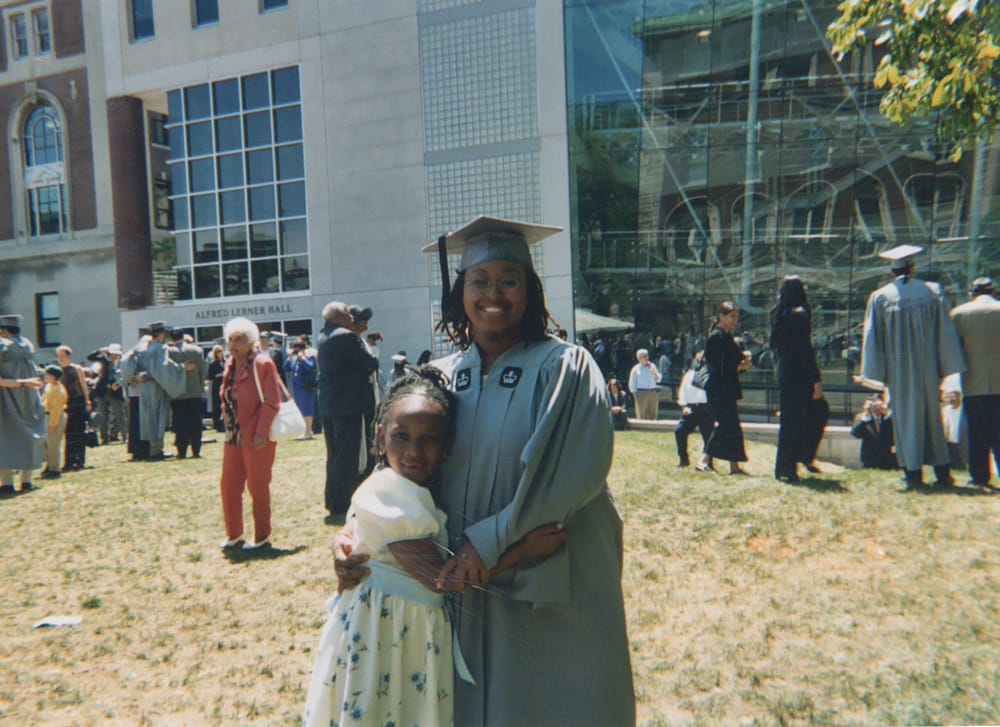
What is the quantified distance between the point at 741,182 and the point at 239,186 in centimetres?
1537

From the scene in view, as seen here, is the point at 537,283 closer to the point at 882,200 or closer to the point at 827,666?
the point at 827,666

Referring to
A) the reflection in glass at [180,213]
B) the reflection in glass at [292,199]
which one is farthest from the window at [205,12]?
the reflection in glass at [292,199]

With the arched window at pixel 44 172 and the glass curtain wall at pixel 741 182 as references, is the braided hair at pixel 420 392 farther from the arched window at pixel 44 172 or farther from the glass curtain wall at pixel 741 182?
the arched window at pixel 44 172

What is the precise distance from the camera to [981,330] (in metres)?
6.54

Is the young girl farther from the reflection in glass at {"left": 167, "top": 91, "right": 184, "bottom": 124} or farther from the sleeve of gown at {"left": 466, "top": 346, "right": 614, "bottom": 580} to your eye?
the reflection in glass at {"left": 167, "top": 91, "right": 184, "bottom": 124}

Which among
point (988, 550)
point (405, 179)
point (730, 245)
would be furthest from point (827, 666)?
point (405, 179)

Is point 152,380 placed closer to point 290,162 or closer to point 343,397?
point 343,397

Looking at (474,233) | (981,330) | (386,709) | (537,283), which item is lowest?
(386,709)

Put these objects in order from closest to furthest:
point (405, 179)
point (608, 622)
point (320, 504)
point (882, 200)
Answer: point (608, 622), point (320, 504), point (882, 200), point (405, 179)

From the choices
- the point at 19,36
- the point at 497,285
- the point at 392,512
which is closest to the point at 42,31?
the point at 19,36

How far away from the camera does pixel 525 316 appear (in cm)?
230

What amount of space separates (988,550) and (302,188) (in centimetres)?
2129

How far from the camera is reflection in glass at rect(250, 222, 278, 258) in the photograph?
23.5m

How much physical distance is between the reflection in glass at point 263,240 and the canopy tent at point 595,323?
34.1 feet
